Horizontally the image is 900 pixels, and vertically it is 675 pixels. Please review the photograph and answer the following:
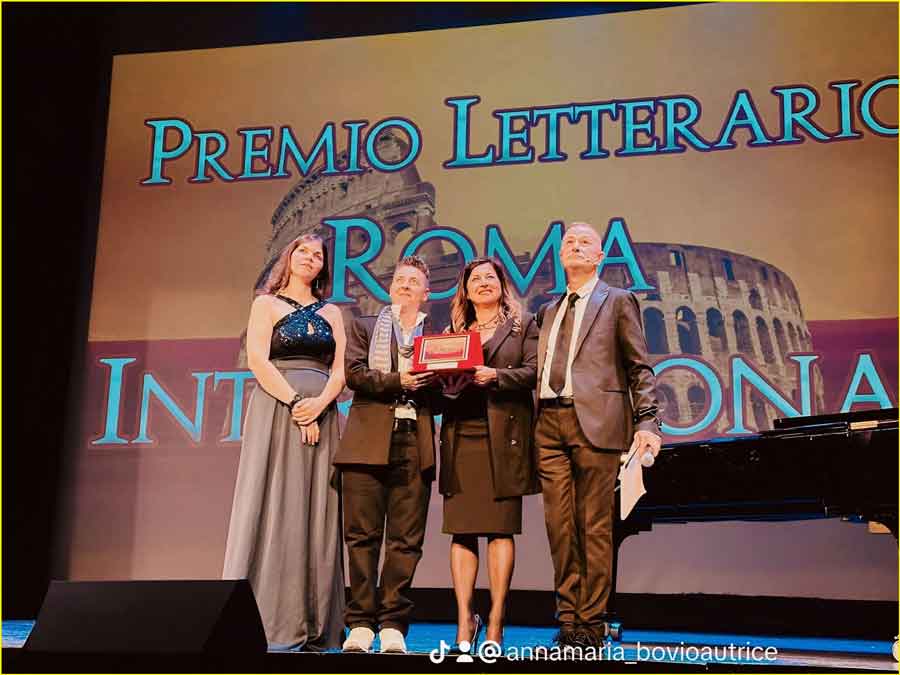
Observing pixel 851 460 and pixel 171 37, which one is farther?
pixel 171 37

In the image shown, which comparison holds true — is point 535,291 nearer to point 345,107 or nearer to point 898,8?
point 345,107

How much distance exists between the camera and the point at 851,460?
377 centimetres

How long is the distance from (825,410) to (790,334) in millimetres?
446

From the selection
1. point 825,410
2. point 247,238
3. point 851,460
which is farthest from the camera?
point 247,238

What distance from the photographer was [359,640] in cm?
377

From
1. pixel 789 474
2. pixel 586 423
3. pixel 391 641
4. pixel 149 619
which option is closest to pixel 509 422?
pixel 586 423

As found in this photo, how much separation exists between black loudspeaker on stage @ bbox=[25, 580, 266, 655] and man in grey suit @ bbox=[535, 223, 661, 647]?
1.10 metres

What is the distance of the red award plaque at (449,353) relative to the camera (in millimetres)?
3730

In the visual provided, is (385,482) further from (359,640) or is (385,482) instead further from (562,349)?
(562,349)

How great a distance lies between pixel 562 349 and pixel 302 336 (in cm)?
108

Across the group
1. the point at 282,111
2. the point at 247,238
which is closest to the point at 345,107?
the point at 282,111

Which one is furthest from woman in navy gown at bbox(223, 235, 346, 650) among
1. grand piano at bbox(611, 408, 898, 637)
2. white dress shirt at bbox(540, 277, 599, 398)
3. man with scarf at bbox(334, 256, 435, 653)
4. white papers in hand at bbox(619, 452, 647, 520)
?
grand piano at bbox(611, 408, 898, 637)

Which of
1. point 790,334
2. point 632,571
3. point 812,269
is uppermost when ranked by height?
point 812,269

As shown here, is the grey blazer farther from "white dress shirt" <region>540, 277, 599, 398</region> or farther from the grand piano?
the grand piano
